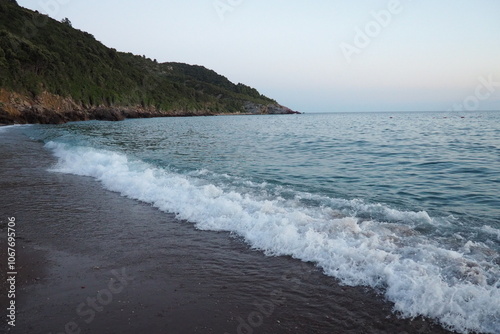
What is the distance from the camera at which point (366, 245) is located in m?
5.87

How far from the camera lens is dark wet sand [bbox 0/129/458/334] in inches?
152

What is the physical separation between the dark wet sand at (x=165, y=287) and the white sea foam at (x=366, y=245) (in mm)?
315

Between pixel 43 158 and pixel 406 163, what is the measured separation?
1769 cm

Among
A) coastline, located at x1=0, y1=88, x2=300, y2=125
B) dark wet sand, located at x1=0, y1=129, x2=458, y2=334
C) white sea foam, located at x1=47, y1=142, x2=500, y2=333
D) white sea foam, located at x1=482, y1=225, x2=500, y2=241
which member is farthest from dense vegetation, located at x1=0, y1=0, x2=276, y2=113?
white sea foam, located at x1=482, y1=225, x2=500, y2=241

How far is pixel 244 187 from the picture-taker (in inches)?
431

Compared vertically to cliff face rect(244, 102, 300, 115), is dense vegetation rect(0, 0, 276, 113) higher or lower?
higher

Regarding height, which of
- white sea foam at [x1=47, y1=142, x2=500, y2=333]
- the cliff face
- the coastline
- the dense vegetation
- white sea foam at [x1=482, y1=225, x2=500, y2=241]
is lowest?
Result: the cliff face

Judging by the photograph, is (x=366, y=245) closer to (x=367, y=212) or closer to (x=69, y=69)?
(x=367, y=212)

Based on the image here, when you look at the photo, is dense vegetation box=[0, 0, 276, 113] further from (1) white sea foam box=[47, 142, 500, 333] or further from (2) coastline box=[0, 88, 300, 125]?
(1) white sea foam box=[47, 142, 500, 333]

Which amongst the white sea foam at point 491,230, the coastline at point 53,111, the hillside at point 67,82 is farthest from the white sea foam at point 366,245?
the hillside at point 67,82

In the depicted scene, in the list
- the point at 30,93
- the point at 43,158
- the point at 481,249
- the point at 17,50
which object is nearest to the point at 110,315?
the point at 481,249

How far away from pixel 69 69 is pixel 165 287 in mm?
88943

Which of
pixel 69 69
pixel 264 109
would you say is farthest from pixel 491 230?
pixel 264 109

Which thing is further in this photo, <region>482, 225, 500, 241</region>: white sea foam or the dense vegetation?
the dense vegetation
